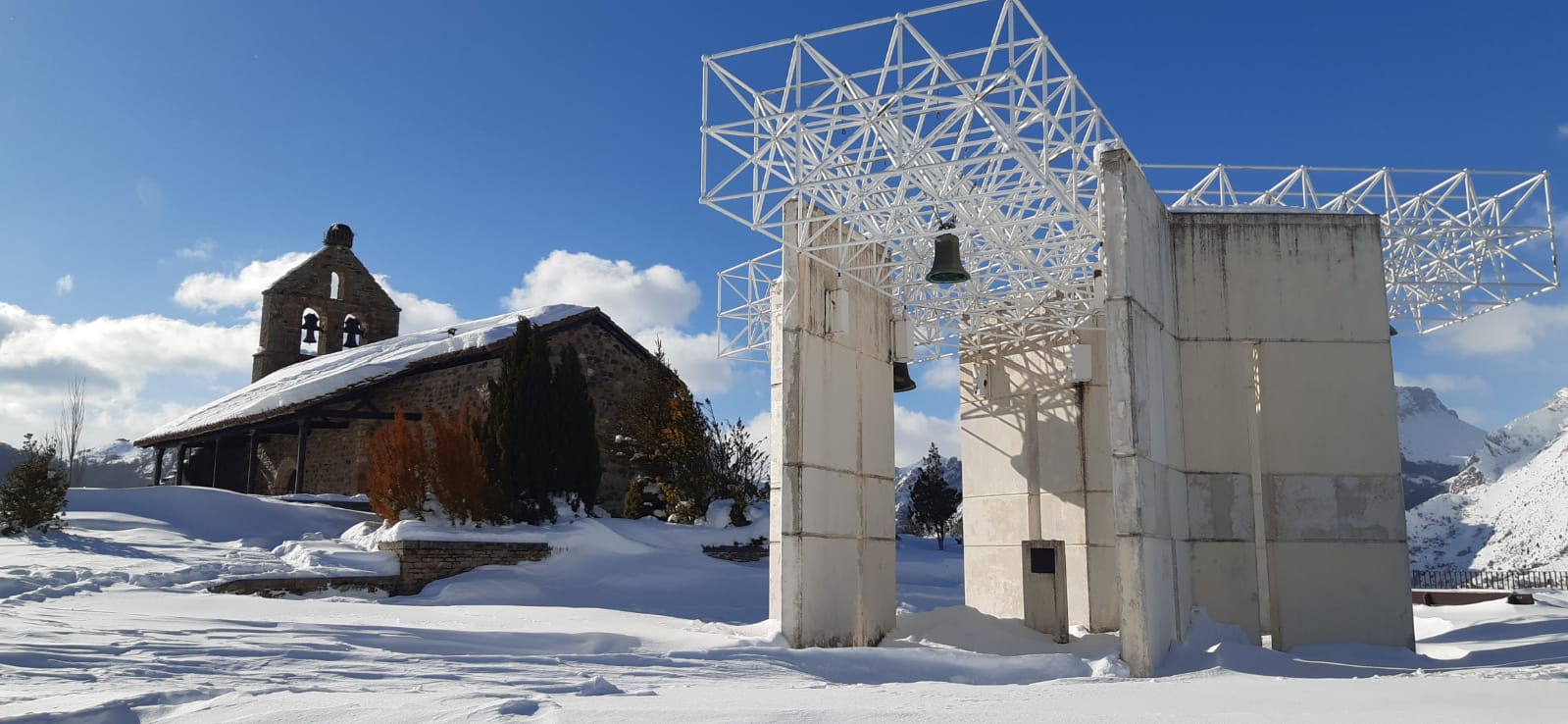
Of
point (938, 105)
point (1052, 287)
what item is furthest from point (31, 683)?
point (1052, 287)

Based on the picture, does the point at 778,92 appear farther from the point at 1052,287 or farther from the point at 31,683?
the point at 31,683

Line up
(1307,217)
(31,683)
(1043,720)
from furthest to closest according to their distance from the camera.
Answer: (1307,217) → (31,683) → (1043,720)

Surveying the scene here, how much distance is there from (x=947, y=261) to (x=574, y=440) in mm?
11475

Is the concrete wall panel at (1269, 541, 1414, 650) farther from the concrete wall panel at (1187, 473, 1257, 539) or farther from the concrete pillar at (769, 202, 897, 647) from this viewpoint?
the concrete pillar at (769, 202, 897, 647)

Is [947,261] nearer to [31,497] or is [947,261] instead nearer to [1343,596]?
[1343,596]

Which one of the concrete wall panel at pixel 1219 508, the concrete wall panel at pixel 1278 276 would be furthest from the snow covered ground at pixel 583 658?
the concrete wall panel at pixel 1278 276

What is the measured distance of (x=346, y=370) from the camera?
24.9 meters

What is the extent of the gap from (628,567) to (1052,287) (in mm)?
8386

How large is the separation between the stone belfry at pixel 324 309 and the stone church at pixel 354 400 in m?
1.98

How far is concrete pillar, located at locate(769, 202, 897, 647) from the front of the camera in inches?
459

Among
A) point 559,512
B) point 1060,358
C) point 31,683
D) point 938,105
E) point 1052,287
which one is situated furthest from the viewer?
point 559,512

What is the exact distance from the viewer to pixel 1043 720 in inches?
239

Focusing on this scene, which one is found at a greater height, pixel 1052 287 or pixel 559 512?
pixel 1052 287

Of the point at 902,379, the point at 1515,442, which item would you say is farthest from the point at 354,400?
the point at 1515,442
